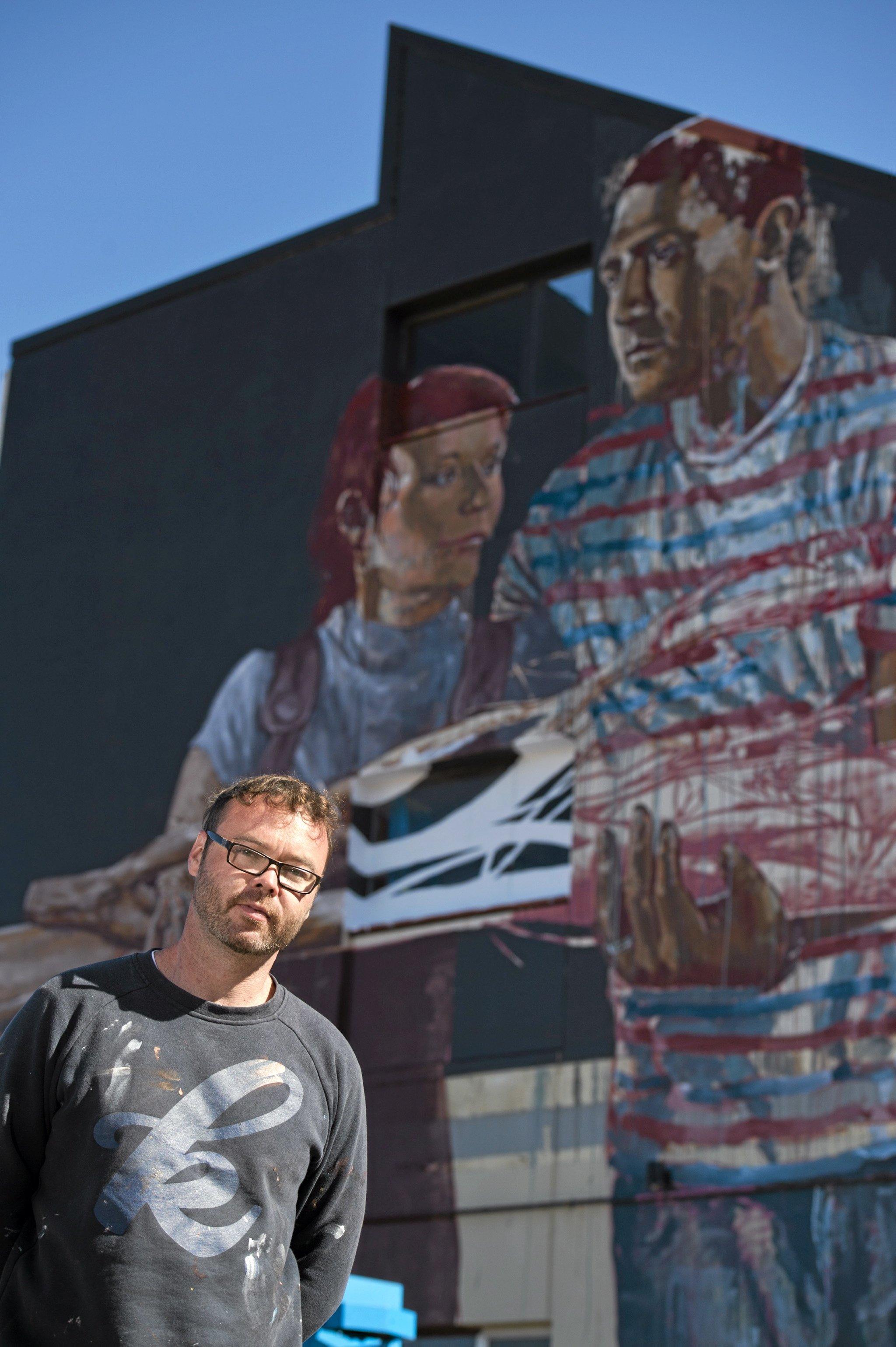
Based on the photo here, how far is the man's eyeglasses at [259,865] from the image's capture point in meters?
3.16

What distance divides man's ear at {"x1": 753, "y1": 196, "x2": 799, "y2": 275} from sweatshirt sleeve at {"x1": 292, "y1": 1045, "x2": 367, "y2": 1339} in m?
11.1

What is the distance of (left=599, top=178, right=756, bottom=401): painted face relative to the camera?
13.3 meters

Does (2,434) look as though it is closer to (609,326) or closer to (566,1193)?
(609,326)

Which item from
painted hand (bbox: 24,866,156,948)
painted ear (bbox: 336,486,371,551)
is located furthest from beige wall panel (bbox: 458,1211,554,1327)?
painted ear (bbox: 336,486,371,551)

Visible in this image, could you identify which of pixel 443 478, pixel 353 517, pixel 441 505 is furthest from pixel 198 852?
pixel 353 517

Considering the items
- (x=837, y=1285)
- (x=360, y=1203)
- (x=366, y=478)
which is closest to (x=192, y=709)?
(x=366, y=478)

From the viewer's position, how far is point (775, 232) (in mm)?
13273

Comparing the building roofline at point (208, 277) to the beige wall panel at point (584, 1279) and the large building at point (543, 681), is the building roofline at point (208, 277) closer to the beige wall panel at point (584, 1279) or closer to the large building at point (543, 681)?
the large building at point (543, 681)

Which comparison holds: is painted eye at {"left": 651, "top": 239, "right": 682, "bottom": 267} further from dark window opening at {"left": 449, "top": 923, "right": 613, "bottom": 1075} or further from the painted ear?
dark window opening at {"left": 449, "top": 923, "right": 613, "bottom": 1075}

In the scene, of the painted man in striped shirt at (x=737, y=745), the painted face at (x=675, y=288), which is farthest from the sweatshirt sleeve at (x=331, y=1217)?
the painted face at (x=675, y=288)

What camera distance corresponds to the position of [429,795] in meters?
13.9

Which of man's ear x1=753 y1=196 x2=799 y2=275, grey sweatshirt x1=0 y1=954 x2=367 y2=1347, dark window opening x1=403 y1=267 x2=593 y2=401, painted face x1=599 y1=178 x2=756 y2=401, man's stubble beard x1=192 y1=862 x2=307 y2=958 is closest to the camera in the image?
grey sweatshirt x1=0 y1=954 x2=367 y2=1347

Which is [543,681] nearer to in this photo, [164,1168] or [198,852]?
[198,852]

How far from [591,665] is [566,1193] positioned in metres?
3.98
